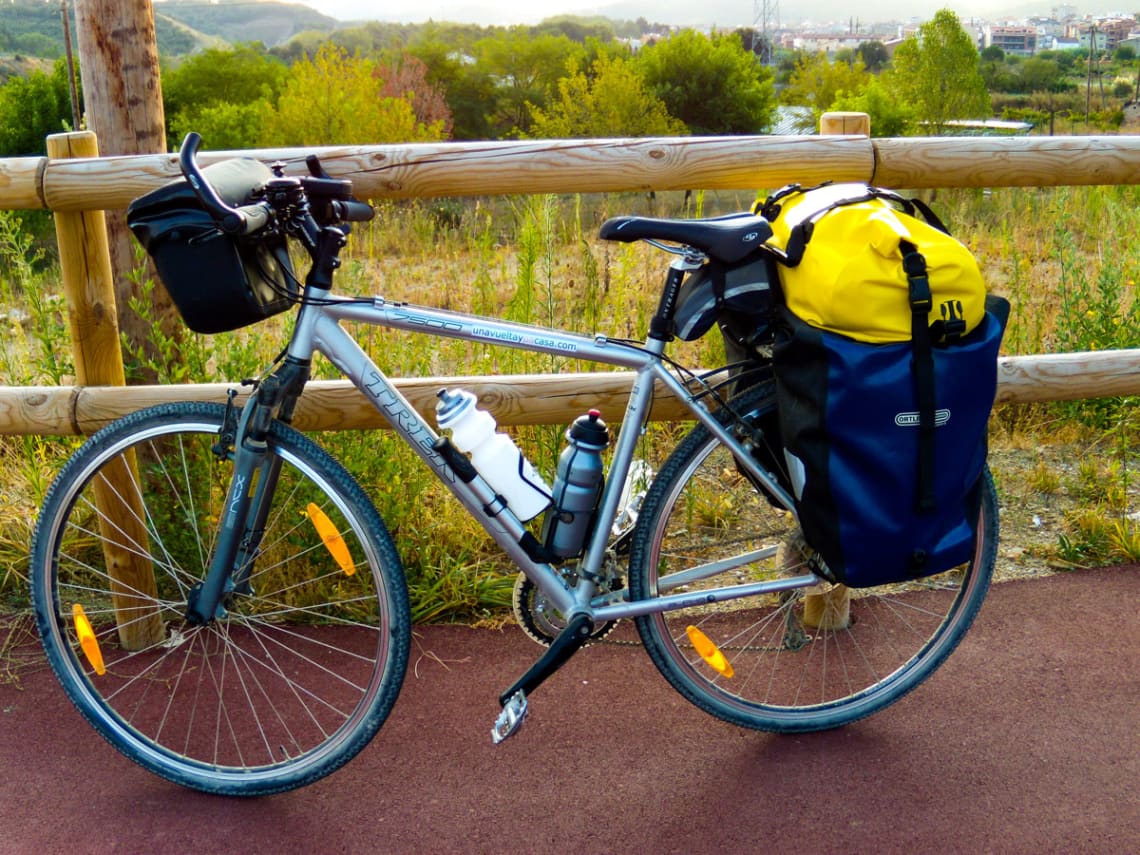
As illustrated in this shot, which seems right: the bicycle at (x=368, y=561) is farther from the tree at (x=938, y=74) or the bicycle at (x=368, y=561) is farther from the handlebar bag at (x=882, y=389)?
the tree at (x=938, y=74)

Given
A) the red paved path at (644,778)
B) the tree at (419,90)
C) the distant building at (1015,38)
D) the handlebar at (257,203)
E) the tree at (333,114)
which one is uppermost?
the distant building at (1015,38)

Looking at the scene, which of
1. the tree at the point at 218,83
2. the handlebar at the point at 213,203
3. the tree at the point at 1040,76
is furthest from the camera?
the tree at the point at 1040,76

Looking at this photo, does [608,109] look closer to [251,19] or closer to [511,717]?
[511,717]

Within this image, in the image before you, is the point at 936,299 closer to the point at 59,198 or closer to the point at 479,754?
the point at 479,754

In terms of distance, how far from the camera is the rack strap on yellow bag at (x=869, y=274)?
2.24m

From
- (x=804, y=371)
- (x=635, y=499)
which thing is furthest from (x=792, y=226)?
(x=635, y=499)

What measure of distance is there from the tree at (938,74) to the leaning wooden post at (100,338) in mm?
33396

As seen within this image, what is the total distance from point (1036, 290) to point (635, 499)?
4.27 m

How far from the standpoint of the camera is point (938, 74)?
33750 mm

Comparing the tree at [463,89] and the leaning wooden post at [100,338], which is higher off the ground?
the tree at [463,89]

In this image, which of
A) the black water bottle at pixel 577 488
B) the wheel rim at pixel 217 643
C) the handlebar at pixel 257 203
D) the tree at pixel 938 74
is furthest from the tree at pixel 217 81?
the black water bottle at pixel 577 488

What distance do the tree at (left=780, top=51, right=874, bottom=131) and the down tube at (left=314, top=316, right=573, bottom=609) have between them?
128 feet

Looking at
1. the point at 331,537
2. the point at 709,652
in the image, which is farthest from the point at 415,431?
the point at 709,652

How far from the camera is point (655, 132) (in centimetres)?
2955
